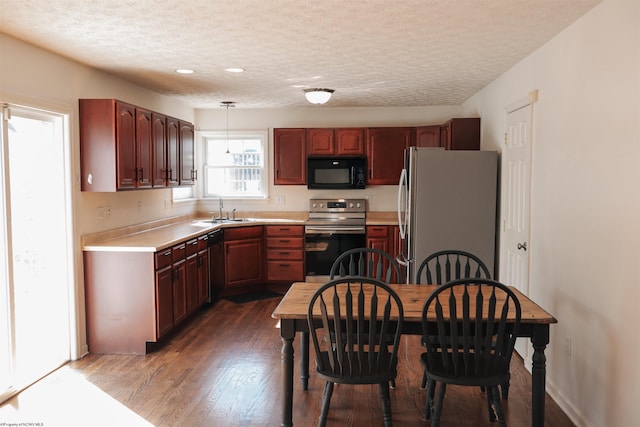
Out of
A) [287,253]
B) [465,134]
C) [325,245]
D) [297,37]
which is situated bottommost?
[287,253]

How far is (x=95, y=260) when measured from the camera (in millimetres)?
4047

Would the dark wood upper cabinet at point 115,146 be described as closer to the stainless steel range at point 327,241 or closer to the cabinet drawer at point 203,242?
the cabinet drawer at point 203,242

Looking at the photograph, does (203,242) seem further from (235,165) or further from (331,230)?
(235,165)

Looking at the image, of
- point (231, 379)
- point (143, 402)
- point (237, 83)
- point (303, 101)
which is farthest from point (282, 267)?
point (143, 402)

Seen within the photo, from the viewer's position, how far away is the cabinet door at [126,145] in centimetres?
398

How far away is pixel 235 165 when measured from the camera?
698 centimetres

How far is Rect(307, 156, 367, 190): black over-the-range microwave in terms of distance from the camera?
6.47 meters

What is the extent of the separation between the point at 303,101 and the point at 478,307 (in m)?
4.25

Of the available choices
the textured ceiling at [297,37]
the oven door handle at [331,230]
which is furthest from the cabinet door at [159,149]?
the oven door handle at [331,230]

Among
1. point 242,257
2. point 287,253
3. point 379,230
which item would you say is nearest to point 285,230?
point 287,253

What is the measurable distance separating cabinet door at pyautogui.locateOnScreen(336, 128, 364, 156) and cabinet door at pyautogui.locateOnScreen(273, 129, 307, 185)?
0.45 m

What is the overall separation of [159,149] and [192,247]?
97 centimetres

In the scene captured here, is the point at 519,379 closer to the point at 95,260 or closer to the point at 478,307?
the point at 478,307

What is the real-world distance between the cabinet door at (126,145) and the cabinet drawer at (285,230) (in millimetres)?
2357
